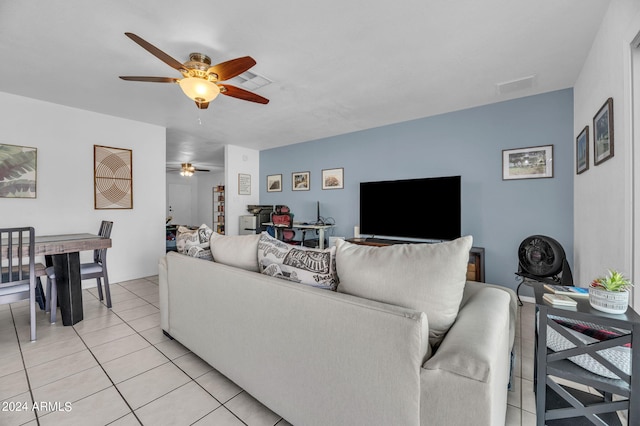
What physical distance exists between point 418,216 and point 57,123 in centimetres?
489

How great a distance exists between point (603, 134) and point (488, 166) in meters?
1.57

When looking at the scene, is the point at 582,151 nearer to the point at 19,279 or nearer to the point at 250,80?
the point at 250,80

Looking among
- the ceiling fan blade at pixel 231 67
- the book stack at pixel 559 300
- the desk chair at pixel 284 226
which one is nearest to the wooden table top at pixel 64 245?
the ceiling fan blade at pixel 231 67

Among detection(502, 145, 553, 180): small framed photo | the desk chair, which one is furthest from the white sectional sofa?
the desk chair

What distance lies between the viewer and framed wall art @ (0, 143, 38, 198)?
10.1ft

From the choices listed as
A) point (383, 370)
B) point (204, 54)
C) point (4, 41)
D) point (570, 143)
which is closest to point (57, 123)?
point (4, 41)

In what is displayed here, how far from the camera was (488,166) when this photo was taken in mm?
3465

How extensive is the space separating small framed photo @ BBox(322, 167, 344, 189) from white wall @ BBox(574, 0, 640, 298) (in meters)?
3.11

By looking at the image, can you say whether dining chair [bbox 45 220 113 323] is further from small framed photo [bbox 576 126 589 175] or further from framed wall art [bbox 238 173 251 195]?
small framed photo [bbox 576 126 589 175]

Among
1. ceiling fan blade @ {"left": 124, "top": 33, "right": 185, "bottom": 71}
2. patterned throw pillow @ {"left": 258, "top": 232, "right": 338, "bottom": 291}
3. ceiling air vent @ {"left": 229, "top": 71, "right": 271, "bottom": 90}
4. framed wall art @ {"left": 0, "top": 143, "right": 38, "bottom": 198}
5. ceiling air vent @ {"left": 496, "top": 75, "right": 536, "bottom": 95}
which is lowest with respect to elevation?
patterned throw pillow @ {"left": 258, "top": 232, "right": 338, "bottom": 291}

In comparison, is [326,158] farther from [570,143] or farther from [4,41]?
[4,41]

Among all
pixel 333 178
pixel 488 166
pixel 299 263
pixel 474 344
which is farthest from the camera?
pixel 333 178

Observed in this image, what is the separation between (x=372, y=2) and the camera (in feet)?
5.70

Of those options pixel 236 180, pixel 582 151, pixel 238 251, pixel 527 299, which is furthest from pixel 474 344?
pixel 236 180
